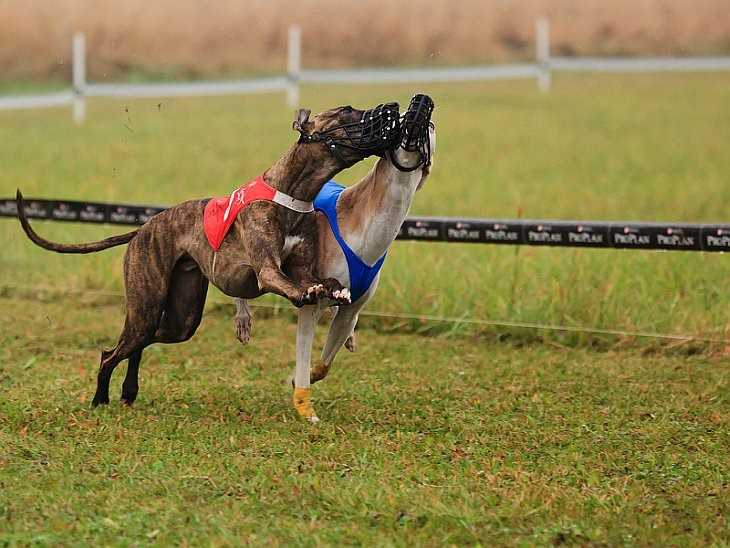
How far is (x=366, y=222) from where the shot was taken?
264 inches

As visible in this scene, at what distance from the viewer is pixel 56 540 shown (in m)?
5.35

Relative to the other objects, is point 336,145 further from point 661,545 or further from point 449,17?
point 449,17

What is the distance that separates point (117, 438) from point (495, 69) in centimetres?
2198

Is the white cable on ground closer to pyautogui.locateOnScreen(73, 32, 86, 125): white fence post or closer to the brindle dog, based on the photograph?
the brindle dog

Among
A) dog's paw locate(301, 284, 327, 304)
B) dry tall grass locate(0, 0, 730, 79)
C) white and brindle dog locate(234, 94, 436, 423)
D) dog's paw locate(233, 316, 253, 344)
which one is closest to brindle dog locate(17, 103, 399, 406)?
dog's paw locate(301, 284, 327, 304)

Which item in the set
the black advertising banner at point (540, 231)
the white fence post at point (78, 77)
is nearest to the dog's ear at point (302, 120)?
the black advertising banner at point (540, 231)

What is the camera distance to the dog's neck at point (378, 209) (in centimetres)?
663

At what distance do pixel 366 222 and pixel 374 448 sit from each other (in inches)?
42.7

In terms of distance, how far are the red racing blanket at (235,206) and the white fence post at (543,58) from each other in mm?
22052

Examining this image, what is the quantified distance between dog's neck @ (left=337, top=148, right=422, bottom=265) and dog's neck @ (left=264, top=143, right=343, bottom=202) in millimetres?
224

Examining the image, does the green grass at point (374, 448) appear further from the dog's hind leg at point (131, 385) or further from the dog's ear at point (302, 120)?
the dog's ear at point (302, 120)

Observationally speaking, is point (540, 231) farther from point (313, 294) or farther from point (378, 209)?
point (313, 294)

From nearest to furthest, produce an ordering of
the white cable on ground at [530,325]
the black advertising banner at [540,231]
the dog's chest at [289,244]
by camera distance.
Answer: the dog's chest at [289,244] < the black advertising banner at [540,231] < the white cable on ground at [530,325]

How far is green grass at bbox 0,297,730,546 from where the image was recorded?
218 inches
